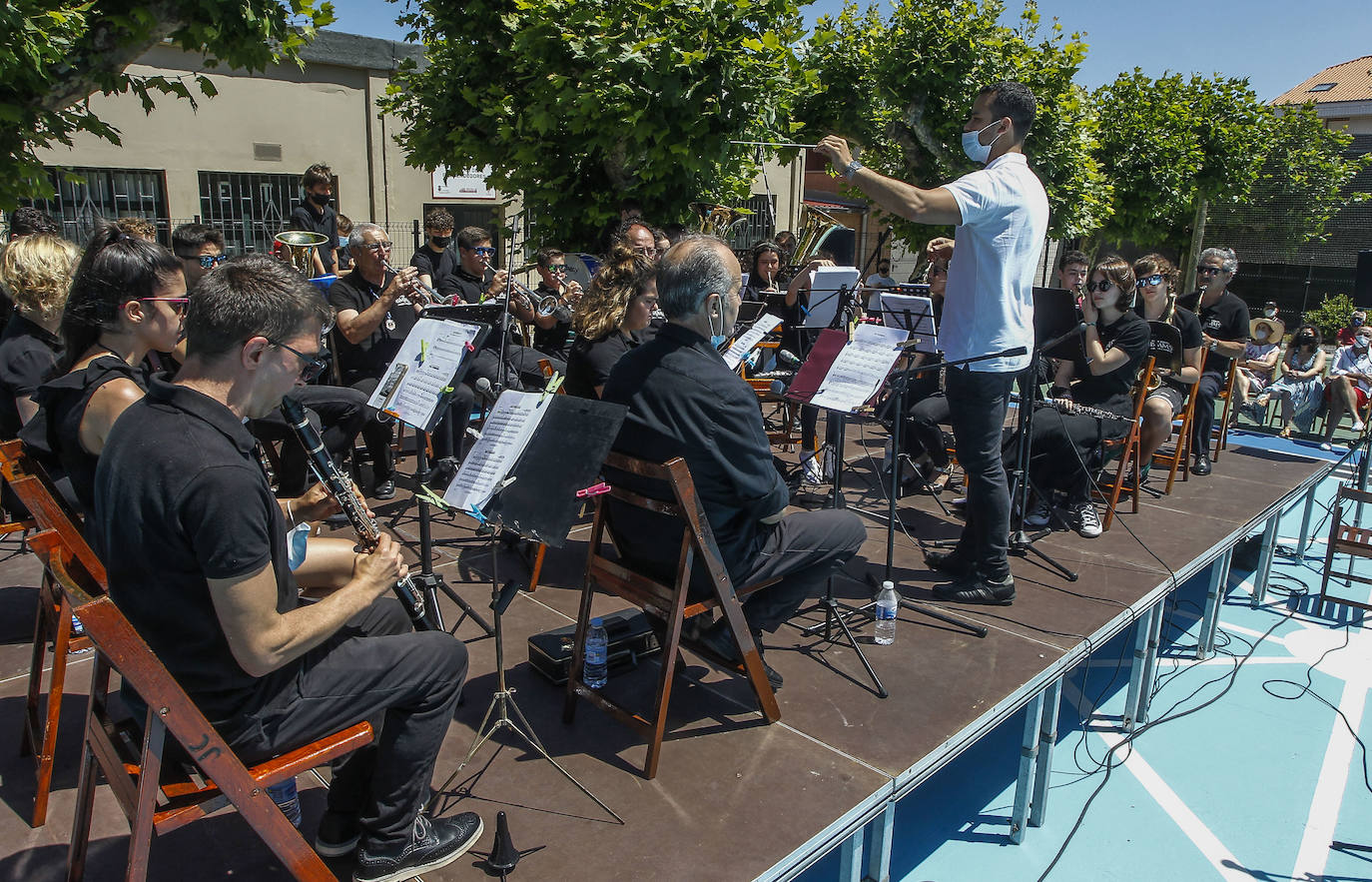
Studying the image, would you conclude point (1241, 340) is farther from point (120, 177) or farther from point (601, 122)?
point (120, 177)

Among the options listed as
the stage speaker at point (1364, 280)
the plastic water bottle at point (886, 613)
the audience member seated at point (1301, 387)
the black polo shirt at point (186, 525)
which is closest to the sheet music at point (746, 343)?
the plastic water bottle at point (886, 613)

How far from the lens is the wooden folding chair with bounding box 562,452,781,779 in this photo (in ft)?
8.44

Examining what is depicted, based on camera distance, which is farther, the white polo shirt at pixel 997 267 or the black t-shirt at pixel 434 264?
the black t-shirt at pixel 434 264

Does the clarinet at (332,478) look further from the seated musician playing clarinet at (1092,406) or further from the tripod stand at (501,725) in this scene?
the seated musician playing clarinet at (1092,406)

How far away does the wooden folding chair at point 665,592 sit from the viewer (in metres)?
2.57

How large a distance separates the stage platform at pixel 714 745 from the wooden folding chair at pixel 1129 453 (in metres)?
0.67

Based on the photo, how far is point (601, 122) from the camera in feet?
20.8

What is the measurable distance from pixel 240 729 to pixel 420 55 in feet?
47.9

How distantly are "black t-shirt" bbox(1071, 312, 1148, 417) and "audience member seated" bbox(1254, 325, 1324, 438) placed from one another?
625cm

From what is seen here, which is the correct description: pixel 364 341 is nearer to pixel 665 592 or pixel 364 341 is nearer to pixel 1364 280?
pixel 665 592

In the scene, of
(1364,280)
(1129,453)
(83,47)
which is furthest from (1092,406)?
(83,47)

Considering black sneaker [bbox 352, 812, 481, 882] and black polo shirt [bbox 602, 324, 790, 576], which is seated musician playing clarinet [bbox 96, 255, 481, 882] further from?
black polo shirt [bbox 602, 324, 790, 576]

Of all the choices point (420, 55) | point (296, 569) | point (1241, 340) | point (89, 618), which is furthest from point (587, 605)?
point (420, 55)

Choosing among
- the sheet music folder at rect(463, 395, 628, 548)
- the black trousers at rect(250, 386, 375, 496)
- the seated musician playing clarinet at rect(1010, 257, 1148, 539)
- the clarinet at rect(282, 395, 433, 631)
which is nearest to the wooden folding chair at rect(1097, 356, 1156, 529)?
the seated musician playing clarinet at rect(1010, 257, 1148, 539)
